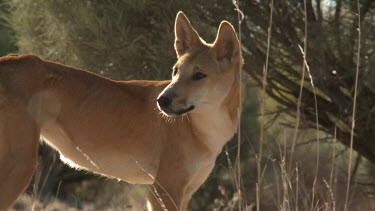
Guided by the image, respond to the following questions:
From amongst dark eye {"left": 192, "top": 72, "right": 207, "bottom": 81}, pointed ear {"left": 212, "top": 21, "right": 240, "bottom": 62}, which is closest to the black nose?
dark eye {"left": 192, "top": 72, "right": 207, "bottom": 81}

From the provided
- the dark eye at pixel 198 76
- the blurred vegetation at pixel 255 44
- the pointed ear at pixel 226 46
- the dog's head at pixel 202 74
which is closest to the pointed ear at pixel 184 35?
the dog's head at pixel 202 74

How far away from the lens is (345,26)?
9.75 metres

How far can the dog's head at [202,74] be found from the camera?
18.5 feet

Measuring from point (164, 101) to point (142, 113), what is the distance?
0.62 metres

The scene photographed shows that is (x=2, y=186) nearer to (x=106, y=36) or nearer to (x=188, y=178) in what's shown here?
(x=188, y=178)

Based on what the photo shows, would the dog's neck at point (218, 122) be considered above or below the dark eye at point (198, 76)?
below

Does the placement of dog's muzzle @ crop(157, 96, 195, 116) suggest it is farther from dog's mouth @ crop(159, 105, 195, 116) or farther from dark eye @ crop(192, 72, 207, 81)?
dark eye @ crop(192, 72, 207, 81)

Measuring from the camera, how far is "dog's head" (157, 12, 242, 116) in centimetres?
565

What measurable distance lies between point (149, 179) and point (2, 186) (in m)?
1.14

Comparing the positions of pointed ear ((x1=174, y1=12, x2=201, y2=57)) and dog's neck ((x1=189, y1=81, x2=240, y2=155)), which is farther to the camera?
pointed ear ((x1=174, y1=12, x2=201, y2=57))

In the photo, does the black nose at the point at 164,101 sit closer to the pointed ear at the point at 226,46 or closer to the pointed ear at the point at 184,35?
the pointed ear at the point at 226,46

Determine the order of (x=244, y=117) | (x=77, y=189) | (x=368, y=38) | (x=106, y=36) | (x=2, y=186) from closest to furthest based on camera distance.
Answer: (x=2, y=186) < (x=368, y=38) < (x=106, y=36) < (x=244, y=117) < (x=77, y=189)

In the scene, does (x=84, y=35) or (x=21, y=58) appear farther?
(x=84, y=35)

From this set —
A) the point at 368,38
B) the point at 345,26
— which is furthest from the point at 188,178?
the point at 345,26
